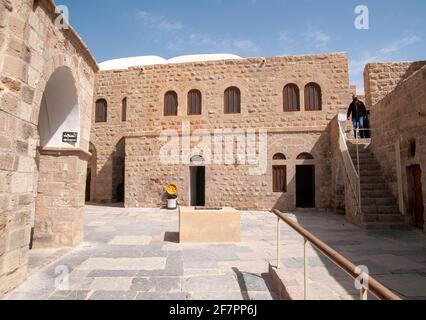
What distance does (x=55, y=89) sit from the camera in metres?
5.69

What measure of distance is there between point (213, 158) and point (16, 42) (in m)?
10.3

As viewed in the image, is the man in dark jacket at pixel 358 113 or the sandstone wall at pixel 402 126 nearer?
the sandstone wall at pixel 402 126

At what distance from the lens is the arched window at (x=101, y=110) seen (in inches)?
661

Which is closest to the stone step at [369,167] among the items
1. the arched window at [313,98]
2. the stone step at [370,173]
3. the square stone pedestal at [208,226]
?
the stone step at [370,173]

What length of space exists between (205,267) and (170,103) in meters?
10.8

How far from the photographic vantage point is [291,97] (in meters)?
13.3

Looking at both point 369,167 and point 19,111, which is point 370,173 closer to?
point 369,167

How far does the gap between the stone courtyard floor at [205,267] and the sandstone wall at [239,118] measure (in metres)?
5.68

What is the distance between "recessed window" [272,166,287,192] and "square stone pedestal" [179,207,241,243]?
6901 millimetres

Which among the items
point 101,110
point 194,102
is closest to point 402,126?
point 194,102

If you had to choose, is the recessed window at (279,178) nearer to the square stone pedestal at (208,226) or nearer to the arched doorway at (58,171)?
the square stone pedestal at (208,226)
